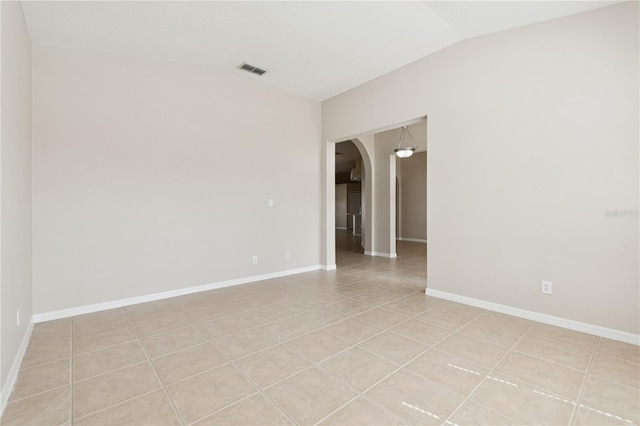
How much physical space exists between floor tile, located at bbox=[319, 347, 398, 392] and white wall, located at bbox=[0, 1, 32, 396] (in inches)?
79.8

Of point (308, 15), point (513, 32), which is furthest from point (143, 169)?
point (513, 32)

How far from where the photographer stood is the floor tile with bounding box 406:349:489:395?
1890mm

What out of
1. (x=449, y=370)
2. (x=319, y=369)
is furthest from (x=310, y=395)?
(x=449, y=370)

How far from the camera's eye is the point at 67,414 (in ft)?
5.36

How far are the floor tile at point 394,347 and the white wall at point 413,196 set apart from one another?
7.67 m

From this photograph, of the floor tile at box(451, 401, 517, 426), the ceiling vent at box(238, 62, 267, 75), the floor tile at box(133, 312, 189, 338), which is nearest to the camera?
the floor tile at box(451, 401, 517, 426)

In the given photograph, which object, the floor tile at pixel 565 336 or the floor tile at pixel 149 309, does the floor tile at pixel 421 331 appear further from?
→ the floor tile at pixel 149 309

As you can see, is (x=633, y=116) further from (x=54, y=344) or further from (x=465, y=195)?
(x=54, y=344)

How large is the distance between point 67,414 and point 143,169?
8.90 ft

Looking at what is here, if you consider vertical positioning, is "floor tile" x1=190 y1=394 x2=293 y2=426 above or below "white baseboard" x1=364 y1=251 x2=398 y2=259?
below

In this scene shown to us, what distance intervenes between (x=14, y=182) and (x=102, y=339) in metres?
1.47

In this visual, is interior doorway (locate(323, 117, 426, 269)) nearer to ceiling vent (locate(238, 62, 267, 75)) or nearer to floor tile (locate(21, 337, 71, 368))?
ceiling vent (locate(238, 62, 267, 75))

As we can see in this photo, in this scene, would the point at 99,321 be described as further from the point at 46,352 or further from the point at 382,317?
the point at 382,317

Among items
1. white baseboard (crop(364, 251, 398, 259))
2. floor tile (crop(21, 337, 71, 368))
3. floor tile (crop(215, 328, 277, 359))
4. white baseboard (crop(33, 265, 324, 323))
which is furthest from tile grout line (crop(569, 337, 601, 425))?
white baseboard (crop(364, 251, 398, 259))
